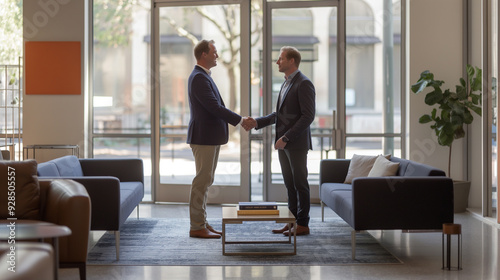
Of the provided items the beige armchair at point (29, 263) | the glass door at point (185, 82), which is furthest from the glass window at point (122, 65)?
the beige armchair at point (29, 263)

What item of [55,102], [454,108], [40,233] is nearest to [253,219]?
[40,233]

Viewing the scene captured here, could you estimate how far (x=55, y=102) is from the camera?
8141mm

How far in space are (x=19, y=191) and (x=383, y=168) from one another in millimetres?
3223

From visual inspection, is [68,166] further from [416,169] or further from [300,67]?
[300,67]

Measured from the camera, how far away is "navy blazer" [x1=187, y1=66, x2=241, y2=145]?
5758 millimetres

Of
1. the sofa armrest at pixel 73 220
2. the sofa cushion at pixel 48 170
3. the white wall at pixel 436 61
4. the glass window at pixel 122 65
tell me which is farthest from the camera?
the glass window at pixel 122 65

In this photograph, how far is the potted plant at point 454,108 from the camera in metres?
7.29

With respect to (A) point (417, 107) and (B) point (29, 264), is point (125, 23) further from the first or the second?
(B) point (29, 264)

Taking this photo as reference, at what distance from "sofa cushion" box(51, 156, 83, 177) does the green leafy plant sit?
3805 millimetres

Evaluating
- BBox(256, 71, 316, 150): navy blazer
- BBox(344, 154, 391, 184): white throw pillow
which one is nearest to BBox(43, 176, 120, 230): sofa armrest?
BBox(256, 71, 316, 150): navy blazer

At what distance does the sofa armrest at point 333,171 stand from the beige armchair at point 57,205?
117 inches

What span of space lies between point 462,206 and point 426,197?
284 centimetres

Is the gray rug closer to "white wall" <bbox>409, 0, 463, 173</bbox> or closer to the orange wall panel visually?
"white wall" <bbox>409, 0, 463, 173</bbox>

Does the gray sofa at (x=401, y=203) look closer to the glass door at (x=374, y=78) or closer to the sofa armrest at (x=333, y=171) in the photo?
the sofa armrest at (x=333, y=171)
